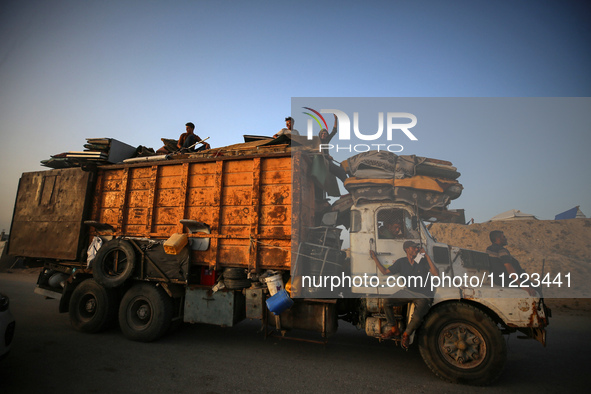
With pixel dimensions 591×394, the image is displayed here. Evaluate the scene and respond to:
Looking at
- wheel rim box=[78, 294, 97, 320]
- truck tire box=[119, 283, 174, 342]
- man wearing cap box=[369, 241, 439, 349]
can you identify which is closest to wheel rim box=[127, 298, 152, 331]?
truck tire box=[119, 283, 174, 342]

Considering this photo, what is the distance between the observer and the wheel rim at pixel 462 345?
160 inches

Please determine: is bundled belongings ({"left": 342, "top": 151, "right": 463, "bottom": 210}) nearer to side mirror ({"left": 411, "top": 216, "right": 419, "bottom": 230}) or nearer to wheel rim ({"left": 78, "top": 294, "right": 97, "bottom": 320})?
side mirror ({"left": 411, "top": 216, "right": 419, "bottom": 230})

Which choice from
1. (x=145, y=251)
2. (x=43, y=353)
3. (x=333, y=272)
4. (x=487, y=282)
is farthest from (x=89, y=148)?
(x=487, y=282)

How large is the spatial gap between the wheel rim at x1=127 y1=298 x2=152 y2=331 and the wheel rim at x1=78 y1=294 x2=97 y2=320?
937 millimetres

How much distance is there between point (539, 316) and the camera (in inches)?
156

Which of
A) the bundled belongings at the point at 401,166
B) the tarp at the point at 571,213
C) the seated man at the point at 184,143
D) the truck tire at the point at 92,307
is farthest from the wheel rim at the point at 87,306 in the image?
the tarp at the point at 571,213

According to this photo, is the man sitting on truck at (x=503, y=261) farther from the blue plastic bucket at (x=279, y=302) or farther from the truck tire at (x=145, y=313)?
the truck tire at (x=145, y=313)

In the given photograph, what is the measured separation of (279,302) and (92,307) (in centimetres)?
417

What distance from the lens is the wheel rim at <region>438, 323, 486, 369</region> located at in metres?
4.07

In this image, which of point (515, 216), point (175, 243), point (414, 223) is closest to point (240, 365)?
point (175, 243)

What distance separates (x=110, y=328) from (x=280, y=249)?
4.27 metres

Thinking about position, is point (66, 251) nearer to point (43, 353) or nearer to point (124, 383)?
point (43, 353)

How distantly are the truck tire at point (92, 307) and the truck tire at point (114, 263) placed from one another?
369mm

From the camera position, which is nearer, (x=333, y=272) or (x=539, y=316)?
(x=539, y=316)
